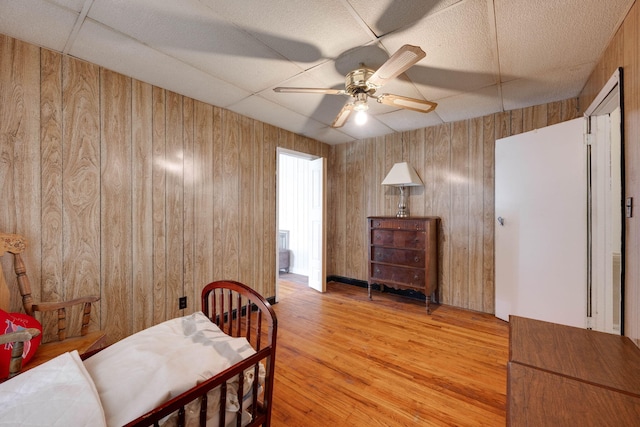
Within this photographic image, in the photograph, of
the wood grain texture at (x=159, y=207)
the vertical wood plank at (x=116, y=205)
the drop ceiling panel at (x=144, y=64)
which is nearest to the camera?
the drop ceiling panel at (x=144, y=64)

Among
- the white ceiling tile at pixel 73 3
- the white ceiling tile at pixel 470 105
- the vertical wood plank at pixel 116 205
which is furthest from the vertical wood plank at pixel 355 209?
the white ceiling tile at pixel 73 3

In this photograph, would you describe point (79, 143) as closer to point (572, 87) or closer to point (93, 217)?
point (93, 217)

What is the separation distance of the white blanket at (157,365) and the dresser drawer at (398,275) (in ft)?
8.39

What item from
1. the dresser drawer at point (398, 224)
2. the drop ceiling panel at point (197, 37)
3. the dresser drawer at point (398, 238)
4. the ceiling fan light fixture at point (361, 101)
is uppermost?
the drop ceiling panel at point (197, 37)

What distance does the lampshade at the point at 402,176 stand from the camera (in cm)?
338

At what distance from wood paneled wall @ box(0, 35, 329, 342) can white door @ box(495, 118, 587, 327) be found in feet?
9.75

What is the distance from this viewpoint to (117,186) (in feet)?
6.79

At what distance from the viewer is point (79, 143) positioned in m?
1.89

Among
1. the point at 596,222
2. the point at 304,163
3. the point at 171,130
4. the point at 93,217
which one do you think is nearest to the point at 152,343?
the point at 93,217

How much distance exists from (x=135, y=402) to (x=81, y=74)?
2343 millimetres

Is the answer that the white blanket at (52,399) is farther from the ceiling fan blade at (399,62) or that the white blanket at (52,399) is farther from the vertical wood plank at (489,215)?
the vertical wood plank at (489,215)

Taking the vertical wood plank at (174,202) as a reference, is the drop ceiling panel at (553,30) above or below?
above

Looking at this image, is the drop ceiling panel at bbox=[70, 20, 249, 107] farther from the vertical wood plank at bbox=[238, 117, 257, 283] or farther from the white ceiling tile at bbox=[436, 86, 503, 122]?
the white ceiling tile at bbox=[436, 86, 503, 122]

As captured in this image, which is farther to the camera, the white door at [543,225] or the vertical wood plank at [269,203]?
the vertical wood plank at [269,203]
